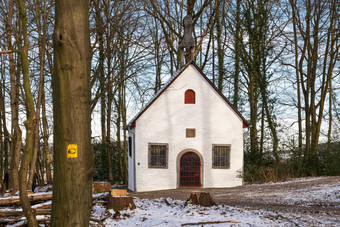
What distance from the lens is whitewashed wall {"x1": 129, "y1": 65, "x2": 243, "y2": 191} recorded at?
75.3 ft

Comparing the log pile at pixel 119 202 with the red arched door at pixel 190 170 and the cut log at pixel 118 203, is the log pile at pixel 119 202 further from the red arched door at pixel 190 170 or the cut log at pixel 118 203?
the red arched door at pixel 190 170

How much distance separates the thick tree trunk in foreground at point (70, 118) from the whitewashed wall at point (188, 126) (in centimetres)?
1741

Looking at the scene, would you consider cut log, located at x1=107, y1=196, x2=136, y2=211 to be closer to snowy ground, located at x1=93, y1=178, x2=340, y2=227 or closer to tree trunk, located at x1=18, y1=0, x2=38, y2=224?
snowy ground, located at x1=93, y1=178, x2=340, y2=227

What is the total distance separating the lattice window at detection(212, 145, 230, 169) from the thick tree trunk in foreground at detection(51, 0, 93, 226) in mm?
18184

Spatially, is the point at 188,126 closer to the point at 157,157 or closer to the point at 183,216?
the point at 157,157

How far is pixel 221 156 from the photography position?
23500mm

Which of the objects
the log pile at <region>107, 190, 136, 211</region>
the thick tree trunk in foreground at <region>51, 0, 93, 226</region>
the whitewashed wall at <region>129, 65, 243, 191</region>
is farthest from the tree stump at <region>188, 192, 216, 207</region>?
the whitewashed wall at <region>129, 65, 243, 191</region>

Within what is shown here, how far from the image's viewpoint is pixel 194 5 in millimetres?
31109

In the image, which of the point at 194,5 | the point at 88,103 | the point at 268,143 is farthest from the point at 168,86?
the point at 88,103

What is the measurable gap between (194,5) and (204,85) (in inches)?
381

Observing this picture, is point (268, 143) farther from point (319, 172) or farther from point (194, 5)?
point (194, 5)

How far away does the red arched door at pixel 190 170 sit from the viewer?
75.6ft

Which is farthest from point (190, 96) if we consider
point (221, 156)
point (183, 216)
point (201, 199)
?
point (183, 216)

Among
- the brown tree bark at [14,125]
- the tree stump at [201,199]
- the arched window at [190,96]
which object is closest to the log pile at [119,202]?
the tree stump at [201,199]
